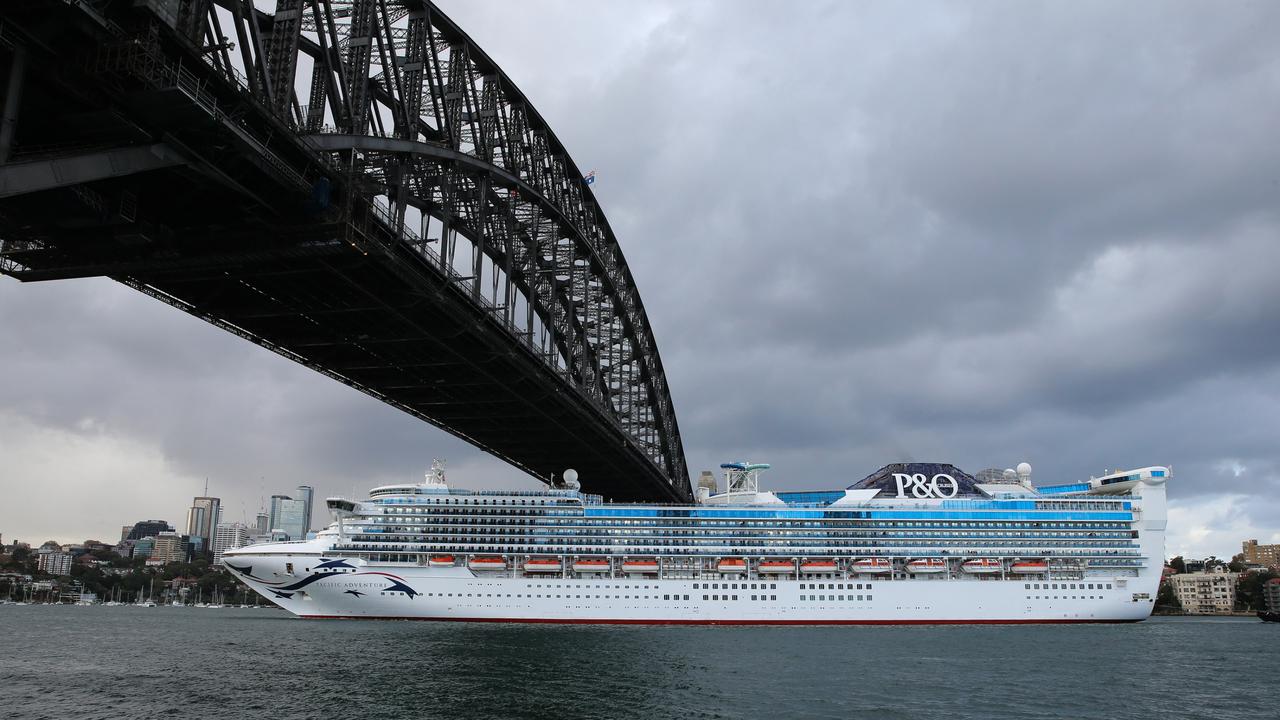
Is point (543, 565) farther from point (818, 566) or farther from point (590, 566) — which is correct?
point (818, 566)

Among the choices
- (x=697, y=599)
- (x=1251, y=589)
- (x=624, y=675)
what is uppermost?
(x=697, y=599)

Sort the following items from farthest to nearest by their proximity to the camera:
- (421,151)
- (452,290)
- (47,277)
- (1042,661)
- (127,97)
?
(1042,661) → (452,290) → (421,151) → (47,277) → (127,97)

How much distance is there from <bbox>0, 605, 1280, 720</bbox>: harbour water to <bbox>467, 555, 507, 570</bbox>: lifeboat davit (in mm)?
7846

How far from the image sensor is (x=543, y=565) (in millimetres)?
65125

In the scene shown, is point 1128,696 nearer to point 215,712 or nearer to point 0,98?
point 215,712

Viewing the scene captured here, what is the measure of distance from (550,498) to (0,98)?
55042 mm

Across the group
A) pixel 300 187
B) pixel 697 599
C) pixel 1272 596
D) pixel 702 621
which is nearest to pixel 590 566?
pixel 697 599

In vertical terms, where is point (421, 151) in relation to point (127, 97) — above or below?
above

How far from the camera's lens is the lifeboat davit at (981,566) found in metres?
68.0

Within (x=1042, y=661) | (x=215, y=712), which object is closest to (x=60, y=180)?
(x=215, y=712)

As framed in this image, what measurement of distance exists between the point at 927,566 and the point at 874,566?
402cm

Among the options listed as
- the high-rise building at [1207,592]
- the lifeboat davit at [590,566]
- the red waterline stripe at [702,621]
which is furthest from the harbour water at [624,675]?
the high-rise building at [1207,592]

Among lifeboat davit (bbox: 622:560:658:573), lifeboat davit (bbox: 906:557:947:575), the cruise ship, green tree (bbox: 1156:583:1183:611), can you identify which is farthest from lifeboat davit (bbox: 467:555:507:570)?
green tree (bbox: 1156:583:1183:611)

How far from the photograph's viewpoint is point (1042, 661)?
4106 cm
